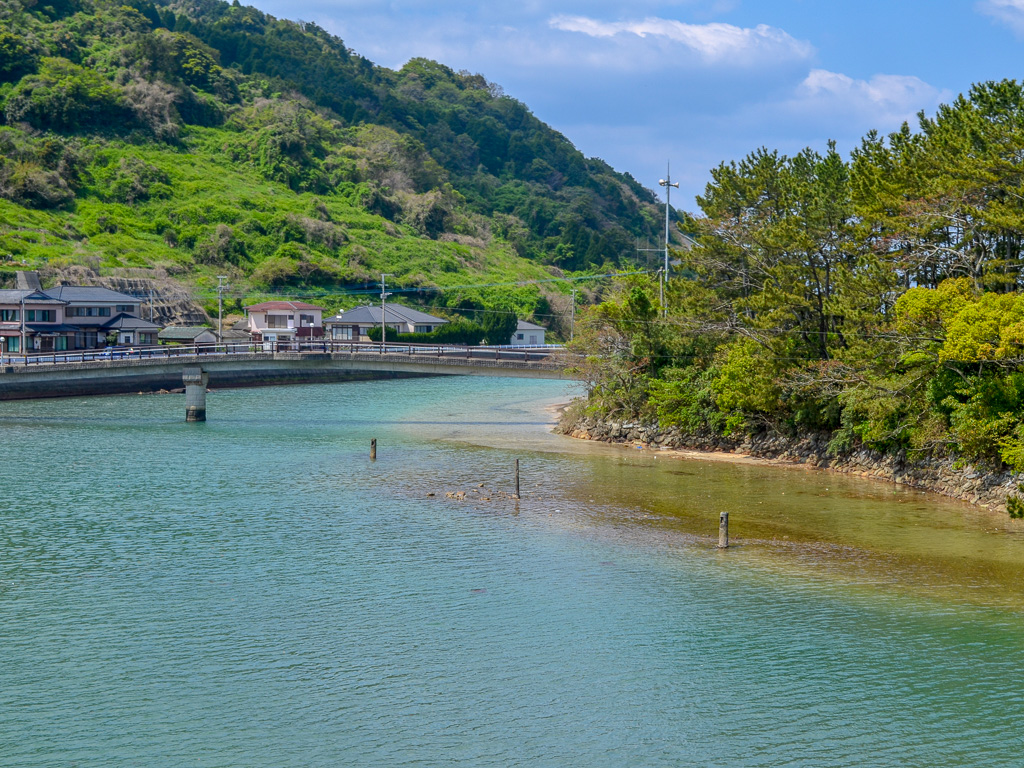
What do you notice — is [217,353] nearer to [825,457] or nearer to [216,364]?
[216,364]

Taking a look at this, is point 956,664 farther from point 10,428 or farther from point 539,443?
point 10,428

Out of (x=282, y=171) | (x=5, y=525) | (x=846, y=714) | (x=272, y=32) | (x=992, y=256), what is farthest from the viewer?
(x=272, y=32)

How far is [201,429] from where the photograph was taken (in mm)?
57062

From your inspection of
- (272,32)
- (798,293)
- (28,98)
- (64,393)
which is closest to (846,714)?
(798,293)

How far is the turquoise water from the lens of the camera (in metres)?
17.1

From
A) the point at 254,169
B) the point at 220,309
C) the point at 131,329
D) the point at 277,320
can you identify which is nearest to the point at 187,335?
the point at 131,329

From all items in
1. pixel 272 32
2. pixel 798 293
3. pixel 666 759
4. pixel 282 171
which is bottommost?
pixel 666 759

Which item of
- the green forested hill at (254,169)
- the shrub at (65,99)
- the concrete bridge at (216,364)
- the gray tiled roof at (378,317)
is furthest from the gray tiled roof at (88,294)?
the shrub at (65,99)

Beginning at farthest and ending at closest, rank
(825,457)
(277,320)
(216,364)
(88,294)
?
1. (277,320)
2. (88,294)
3. (216,364)
4. (825,457)

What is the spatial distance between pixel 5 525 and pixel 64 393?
42.2 m

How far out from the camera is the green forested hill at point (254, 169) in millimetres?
112188

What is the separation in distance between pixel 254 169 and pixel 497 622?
128449mm

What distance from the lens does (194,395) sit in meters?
60.4

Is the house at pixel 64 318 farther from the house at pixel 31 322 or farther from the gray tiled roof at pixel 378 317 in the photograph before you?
the gray tiled roof at pixel 378 317
